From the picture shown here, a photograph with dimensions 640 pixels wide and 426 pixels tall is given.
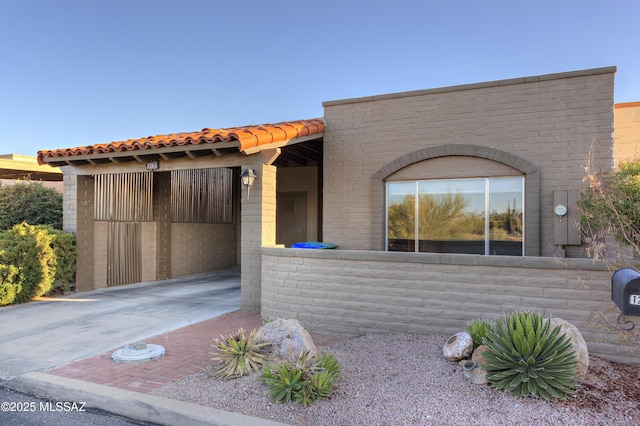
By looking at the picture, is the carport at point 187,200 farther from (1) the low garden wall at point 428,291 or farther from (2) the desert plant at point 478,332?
(2) the desert plant at point 478,332

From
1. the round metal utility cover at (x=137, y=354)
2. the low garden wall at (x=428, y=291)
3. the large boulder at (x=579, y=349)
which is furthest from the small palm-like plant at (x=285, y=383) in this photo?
the large boulder at (x=579, y=349)

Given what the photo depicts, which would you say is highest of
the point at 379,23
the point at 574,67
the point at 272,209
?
the point at 379,23

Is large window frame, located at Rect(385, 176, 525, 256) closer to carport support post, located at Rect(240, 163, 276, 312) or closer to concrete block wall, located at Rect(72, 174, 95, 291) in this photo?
carport support post, located at Rect(240, 163, 276, 312)

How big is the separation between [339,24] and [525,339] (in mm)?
11788

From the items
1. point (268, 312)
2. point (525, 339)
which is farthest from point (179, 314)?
point (525, 339)

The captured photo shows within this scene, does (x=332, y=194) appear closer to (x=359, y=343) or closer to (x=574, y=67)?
(x=359, y=343)

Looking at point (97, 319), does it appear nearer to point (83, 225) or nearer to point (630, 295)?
point (83, 225)

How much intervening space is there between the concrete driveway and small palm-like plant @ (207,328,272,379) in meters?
2.18

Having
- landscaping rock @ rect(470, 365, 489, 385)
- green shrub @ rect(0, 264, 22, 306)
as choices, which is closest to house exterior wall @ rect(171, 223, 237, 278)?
green shrub @ rect(0, 264, 22, 306)

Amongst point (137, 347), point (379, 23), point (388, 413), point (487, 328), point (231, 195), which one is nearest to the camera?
point (388, 413)

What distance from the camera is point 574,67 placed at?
26.8ft

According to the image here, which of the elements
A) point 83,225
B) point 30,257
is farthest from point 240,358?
point 83,225

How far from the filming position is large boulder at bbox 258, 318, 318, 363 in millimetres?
4980

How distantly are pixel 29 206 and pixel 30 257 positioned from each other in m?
3.23
